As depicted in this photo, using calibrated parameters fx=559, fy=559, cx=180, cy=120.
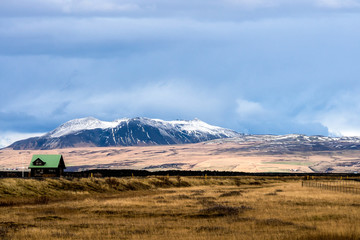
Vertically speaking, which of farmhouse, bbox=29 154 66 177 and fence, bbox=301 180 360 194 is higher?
farmhouse, bbox=29 154 66 177

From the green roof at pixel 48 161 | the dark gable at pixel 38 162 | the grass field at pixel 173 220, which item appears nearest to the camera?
the grass field at pixel 173 220

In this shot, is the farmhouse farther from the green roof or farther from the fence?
the fence

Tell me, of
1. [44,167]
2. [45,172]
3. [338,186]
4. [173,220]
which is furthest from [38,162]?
[173,220]

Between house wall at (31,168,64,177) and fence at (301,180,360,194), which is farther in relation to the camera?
house wall at (31,168,64,177)

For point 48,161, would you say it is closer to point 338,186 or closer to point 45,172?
point 45,172

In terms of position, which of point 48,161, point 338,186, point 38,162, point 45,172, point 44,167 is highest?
point 48,161

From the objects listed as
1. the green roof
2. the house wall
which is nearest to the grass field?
the house wall

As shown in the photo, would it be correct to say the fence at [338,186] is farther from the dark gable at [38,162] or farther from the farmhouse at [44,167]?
the dark gable at [38,162]

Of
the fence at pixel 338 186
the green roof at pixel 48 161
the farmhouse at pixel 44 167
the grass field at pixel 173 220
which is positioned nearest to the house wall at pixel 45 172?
the farmhouse at pixel 44 167

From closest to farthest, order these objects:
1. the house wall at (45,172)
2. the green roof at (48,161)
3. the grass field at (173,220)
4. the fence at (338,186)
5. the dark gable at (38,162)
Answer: the grass field at (173,220) < the fence at (338,186) < the dark gable at (38,162) < the house wall at (45,172) < the green roof at (48,161)

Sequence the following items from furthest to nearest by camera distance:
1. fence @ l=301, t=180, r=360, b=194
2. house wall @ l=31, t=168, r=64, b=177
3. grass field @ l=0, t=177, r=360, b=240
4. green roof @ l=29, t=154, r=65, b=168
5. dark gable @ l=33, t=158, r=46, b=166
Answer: green roof @ l=29, t=154, r=65, b=168, house wall @ l=31, t=168, r=64, b=177, dark gable @ l=33, t=158, r=46, b=166, fence @ l=301, t=180, r=360, b=194, grass field @ l=0, t=177, r=360, b=240

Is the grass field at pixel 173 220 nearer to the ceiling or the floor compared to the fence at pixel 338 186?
nearer to the floor

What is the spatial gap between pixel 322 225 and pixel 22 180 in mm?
42260

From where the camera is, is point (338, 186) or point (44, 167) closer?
point (338, 186)
